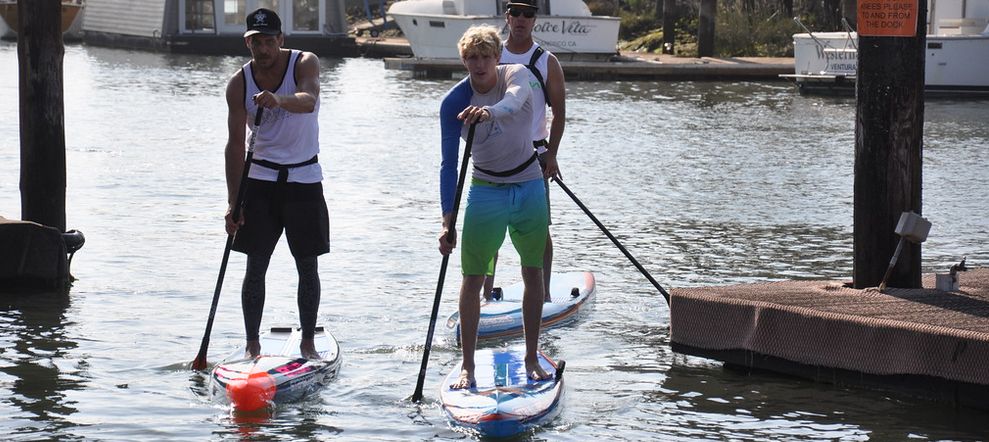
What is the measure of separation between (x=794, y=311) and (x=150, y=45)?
46577mm

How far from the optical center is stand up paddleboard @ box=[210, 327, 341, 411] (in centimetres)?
732

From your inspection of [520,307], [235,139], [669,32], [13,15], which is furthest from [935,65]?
[13,15]

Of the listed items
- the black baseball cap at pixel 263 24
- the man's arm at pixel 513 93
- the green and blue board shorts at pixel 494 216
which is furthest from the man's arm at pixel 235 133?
the man's arm at pixel 513 93

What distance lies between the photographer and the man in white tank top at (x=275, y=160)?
7.60m

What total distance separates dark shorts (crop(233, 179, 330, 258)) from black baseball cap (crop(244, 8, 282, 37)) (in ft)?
2.40

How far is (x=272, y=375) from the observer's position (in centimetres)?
749

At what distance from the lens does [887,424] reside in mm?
7195

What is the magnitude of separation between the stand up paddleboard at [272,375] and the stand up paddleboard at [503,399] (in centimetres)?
69

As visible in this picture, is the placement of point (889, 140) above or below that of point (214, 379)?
above

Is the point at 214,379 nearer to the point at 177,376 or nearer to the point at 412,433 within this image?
the point at 177,376

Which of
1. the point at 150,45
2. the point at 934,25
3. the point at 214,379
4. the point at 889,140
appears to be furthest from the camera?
the point at 150,45

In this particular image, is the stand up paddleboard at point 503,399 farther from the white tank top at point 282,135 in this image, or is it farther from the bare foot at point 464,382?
the white tank top at point 282,135

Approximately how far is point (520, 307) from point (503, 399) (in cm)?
222

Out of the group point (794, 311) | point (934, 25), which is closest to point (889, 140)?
point (794, 311)
